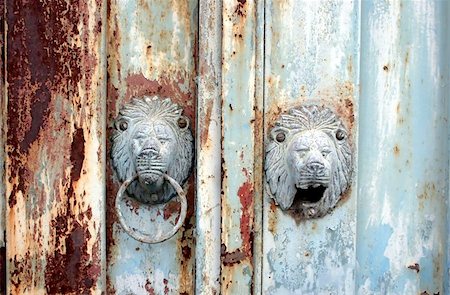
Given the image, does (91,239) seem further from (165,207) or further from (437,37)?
(437,37)

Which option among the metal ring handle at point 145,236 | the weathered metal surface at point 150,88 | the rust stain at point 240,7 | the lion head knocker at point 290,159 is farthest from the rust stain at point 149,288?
the rust stain at point 240,7

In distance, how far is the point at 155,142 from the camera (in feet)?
6.57

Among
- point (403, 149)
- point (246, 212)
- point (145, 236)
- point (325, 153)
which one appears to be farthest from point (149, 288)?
point (403, 149)

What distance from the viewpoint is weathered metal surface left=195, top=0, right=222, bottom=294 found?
2.04 meters

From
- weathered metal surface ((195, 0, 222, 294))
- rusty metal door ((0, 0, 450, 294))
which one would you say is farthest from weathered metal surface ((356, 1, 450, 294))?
weathered metal surface ((195, 0, 222, 294))

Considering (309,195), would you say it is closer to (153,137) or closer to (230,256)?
(230,256)

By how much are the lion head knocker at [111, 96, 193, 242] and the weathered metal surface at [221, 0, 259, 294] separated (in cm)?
10

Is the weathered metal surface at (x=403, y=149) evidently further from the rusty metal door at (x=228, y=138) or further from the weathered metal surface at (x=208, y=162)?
the weathered metal surface at (x=208, y=162)

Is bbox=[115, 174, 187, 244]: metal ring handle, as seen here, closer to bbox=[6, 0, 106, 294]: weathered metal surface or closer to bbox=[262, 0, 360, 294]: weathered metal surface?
bbox=[6, 0, 106, 294]: weathered metal surface

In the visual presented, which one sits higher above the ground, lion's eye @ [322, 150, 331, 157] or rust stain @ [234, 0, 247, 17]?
rust stain @ [234, 0, 247, 17]

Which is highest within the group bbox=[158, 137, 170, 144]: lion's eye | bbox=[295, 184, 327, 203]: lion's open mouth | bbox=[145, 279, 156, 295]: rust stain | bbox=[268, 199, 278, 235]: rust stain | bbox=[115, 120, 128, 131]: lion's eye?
bbox=[115, 120, 128, 131]: lion's eye

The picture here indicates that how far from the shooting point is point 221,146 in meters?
2.03

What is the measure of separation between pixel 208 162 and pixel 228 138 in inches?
2.8

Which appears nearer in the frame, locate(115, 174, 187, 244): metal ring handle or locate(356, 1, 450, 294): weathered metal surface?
locate(115, 174, 187, 244): metal ring handle
